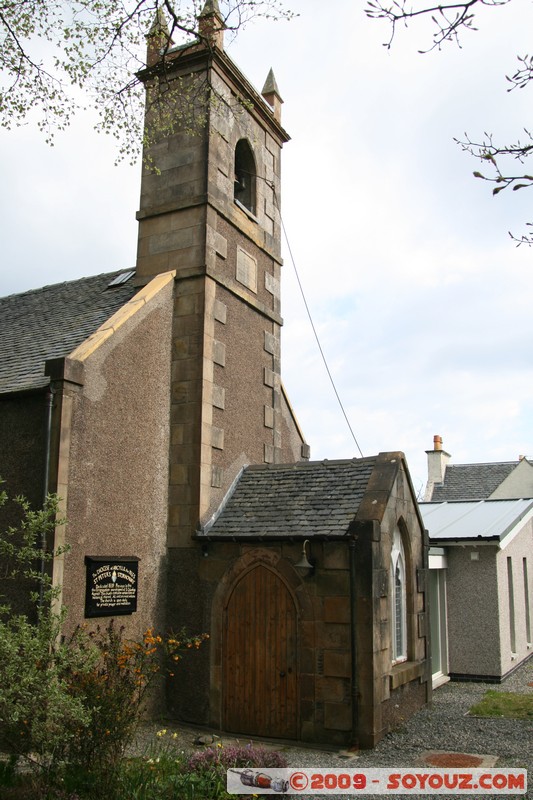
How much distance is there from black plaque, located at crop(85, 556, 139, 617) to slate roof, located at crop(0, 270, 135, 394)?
104 inches

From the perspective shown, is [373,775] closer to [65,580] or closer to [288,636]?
[288,636]

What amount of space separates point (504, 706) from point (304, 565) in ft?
16.4

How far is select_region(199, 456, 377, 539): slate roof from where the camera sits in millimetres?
10805

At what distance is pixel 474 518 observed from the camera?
17.3 meters

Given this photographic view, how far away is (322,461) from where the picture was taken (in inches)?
484

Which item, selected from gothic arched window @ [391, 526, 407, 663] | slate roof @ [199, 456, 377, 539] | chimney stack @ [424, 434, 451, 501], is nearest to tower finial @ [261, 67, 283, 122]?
slate roof @ [199, 456, 377, 539]

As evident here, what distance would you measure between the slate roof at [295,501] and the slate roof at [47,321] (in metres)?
3.65

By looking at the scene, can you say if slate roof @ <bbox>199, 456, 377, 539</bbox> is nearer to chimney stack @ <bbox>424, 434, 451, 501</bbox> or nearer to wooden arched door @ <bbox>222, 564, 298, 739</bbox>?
wooden arched door @ <bbox>222, 564, 298, 739</bbox>

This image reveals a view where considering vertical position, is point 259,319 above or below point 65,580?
above

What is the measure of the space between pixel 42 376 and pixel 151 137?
559cm

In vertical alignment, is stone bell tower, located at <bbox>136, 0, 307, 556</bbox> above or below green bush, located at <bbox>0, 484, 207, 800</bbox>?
above

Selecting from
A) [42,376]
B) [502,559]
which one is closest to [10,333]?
[42,376]

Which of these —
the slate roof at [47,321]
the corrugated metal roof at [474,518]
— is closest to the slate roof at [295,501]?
the slate roof at [47,321]

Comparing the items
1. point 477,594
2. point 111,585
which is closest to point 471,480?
point 477,594
